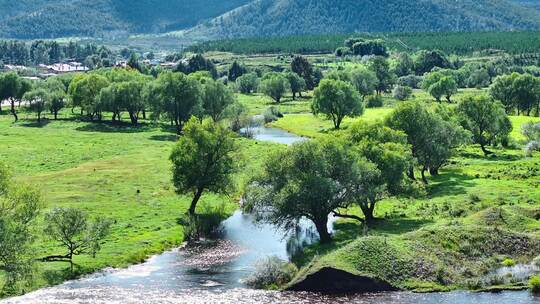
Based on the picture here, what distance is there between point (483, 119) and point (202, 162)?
202ft

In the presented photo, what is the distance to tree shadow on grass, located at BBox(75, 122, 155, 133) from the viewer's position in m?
173

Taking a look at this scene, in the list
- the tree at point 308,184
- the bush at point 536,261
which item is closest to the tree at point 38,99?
the tree at point 308,184

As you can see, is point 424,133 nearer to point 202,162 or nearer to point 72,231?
point 202,162

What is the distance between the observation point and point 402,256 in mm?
68875

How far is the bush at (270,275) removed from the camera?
68.1 m

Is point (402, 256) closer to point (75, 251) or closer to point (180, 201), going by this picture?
point (75, 251)

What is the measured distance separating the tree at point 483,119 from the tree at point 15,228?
83089 millimetres

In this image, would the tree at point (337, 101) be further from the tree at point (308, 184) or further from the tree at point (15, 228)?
the tree at point (15, 228)

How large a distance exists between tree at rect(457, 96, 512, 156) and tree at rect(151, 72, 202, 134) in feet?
194

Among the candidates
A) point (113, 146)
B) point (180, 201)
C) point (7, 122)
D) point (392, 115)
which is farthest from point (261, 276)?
point (7, 122)

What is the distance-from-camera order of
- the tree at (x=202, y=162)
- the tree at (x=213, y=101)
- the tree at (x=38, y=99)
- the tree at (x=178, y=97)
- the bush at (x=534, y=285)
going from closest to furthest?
the bush at (x=534, y=285) → the tree at (x=202, y=162) → the tree at (x=178, y=97) → the tree at (x=213, y=101) → the tree at (x=38, y=99)

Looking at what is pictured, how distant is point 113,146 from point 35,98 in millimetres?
51657

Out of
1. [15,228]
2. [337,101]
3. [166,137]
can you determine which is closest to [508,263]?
[15,228]

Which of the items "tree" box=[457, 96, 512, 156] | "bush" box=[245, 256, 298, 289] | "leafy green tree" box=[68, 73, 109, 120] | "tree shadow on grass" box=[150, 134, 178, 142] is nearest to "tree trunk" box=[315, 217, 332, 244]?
"bush" box=[245, 256, 298, 289]
